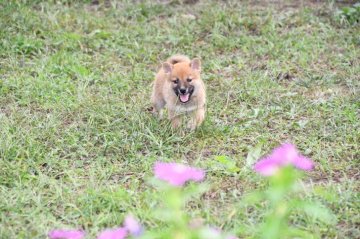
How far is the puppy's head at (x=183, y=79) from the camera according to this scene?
230 inches

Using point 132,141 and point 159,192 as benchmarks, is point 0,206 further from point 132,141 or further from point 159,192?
point 132,141

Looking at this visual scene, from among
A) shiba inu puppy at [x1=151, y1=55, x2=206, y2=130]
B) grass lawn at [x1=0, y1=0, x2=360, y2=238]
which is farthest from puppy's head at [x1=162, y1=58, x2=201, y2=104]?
grass lawn at [x1=0, y1=0, x2=360, y2=238]

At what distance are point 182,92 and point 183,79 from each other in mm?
121

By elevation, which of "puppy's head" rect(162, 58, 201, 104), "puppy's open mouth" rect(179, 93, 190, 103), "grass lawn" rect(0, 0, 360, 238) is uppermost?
"puppy's head" rect(162, 58, 201, 104)

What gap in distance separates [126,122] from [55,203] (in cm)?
154

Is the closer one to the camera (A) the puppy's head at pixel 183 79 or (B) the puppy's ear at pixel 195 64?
(A) the puppy's head at pixel 183 79

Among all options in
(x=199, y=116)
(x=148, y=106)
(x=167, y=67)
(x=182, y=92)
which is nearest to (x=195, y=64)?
(x=167, y=67)

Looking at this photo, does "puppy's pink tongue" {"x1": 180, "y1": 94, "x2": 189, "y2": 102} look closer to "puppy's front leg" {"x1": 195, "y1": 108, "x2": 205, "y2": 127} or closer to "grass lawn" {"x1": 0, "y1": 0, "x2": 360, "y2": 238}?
"puppy's front leg" {"x1": 195, "y1": 108, "x2": 205, "y2": 127}

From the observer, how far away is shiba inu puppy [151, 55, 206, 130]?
5.83 meters

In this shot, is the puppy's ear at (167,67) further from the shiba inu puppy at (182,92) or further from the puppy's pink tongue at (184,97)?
the puppy's pink tongue at (184,97)

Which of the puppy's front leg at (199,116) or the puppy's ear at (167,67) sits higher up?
the puppy's ear at (167,67)

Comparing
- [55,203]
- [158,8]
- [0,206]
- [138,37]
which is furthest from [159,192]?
[158,8]

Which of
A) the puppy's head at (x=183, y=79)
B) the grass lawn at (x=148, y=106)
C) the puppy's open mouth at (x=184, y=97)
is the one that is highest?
the puppy's head at (x=183, y=79)

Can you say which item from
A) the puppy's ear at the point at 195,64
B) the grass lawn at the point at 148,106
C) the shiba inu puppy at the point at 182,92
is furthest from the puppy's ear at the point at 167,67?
the grass lawn at the point at 148,106
